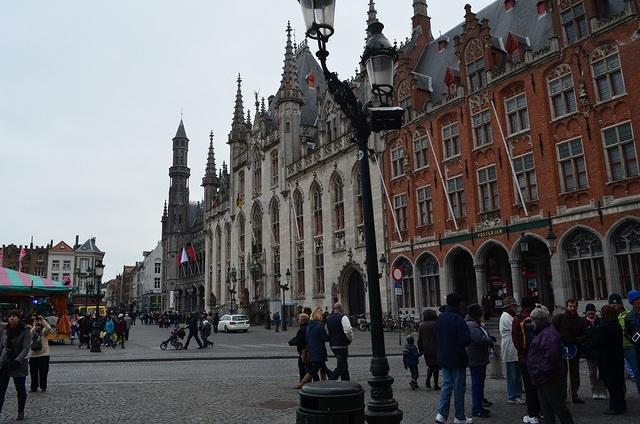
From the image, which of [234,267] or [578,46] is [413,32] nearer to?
[578,46]

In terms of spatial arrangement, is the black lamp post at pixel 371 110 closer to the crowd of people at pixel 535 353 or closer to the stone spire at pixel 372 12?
the crowd of people at pixel 535 353

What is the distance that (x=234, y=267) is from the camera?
53.1 m

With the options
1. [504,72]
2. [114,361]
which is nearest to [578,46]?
[504,72]

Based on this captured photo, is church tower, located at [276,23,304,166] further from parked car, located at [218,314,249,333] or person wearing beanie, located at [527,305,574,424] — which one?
person wearing beanie, located at [527,305,574,424]

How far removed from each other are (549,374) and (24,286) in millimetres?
28008

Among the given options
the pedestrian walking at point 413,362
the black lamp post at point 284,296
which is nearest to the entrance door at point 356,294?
the black lamp post at point 284,296

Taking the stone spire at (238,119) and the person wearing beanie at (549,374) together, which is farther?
the stone spire at (238,119)

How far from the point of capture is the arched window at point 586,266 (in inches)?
845

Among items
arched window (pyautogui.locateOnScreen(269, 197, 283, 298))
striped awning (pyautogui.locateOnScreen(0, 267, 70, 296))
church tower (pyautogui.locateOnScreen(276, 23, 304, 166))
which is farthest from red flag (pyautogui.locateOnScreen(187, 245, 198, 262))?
striped awning (pyautogui.locateOnScreen(0, 267, 70, 296))

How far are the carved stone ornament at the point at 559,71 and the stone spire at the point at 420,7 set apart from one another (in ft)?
50.9

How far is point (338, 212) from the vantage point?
38.0m

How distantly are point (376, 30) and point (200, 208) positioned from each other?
86.1m

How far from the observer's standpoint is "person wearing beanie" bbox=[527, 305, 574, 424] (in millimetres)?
6262

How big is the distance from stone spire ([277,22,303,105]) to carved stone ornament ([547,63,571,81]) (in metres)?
25.2
